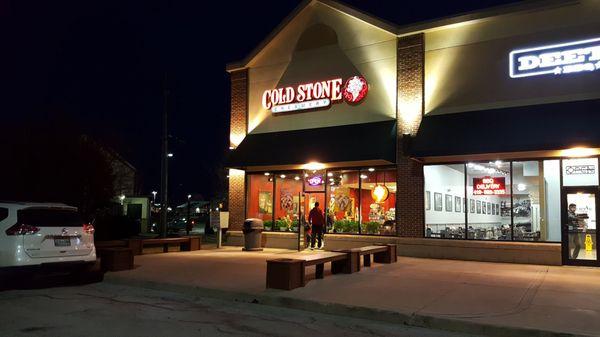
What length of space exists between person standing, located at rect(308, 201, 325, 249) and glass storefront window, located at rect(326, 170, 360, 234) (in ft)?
1.69

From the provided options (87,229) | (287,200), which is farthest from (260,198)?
(87,229)

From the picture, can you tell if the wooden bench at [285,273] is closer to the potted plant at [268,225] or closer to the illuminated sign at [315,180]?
the illuminated sign at [315,180]

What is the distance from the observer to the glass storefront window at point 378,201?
18.6 metres

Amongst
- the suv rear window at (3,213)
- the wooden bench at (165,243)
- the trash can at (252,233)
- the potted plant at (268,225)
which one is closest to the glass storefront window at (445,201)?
the trash can at (252,233)

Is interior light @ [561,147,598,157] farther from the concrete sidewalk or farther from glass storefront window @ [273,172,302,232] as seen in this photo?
glass storefront window @ [273,172,302,232]

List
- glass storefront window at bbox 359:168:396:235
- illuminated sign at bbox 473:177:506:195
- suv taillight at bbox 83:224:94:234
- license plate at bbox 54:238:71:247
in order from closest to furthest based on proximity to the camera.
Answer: license plate at bbox 54:238:71:247, suv taillight at bbox 83:224:94:234, illuminated sign at bbox 473:177:506:195, glass storefront window at bbox 359:168:396:235

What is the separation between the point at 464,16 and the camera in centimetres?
1695

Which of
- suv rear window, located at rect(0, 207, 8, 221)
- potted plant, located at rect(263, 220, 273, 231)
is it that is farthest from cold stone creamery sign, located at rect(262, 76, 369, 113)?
suv rear window, located at rect(0, 207, 8, 221)

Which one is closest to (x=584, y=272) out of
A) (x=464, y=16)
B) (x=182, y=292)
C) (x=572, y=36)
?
(x=572, y=36)

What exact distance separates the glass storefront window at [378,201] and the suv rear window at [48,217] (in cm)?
1015

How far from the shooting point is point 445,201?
1764 centimetres

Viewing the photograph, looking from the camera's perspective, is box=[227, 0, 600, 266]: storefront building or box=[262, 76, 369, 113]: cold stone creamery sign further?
box=[262, 76, 369, 113]: cold stone creamery sign

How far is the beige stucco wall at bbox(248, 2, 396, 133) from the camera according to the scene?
18828mm

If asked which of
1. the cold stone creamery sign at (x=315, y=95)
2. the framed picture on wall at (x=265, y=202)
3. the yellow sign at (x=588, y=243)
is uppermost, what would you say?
the cold stone creamery sign at (x=315, y=95)
